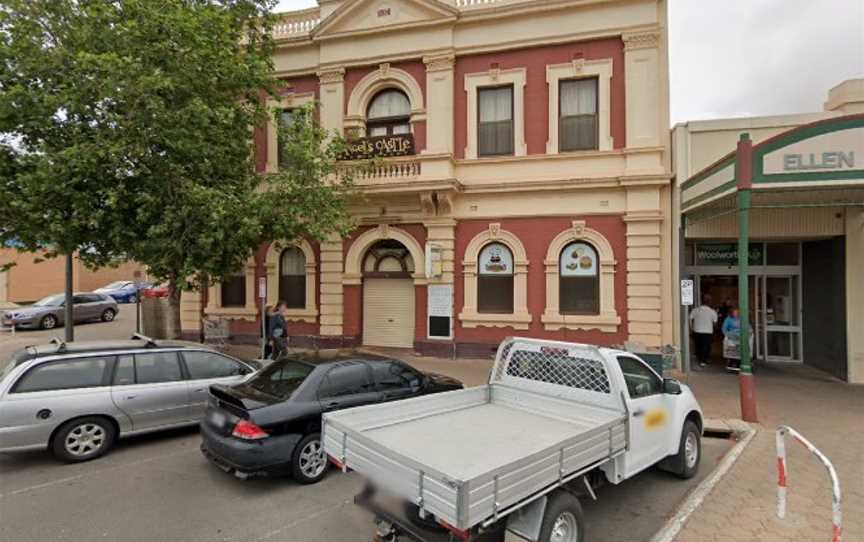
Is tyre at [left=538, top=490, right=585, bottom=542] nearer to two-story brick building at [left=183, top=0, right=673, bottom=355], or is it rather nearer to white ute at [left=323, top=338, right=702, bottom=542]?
white ute at [left=323, top=338, right=702, bottom=542]

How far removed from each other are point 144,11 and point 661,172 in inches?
483

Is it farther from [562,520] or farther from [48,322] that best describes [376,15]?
[48,322]

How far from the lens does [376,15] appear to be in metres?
13.7

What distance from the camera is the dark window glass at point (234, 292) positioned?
14.9m

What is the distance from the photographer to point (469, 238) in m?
13.0

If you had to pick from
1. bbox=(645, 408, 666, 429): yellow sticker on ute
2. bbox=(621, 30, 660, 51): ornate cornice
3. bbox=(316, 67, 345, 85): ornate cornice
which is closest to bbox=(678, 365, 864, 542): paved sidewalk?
bbox=(645, 408, 666, 429): yellow sticker on ute

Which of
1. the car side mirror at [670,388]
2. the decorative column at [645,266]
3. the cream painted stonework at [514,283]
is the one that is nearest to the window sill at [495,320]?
the cream painted stonework at [514,283]

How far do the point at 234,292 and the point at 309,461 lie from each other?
36.4ft

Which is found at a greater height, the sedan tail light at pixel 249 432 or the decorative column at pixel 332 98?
the decorative column at pixel 332 98

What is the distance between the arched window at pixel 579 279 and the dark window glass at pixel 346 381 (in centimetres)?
769

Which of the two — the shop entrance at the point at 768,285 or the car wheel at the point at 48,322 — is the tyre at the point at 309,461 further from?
the car wheel at the point at 48,322

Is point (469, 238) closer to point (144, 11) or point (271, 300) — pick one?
point (271, 300)

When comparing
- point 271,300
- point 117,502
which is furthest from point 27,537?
A: point 271,300

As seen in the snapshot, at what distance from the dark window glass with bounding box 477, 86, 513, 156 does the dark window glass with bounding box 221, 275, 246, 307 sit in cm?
906
